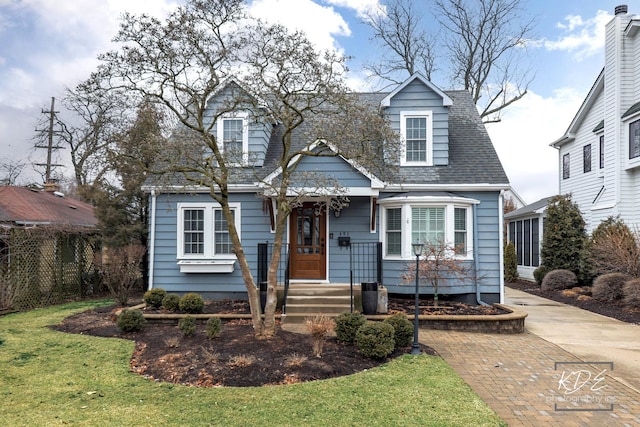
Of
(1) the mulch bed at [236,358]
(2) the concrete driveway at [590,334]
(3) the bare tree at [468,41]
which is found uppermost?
(3) the bare tree at [468,41]

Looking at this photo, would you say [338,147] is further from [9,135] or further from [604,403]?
[9,135]

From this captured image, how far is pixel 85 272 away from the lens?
13.5 m

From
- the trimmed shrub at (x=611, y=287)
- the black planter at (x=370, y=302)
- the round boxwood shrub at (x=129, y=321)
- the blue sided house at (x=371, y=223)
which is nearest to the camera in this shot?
the round boxwood shrub at (x=129, y=321)

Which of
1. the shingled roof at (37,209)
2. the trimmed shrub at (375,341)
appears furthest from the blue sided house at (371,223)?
the shingled roof at (37,209)

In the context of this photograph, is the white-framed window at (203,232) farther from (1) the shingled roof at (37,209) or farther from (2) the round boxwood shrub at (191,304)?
(1) the shingled roof at (37,209)

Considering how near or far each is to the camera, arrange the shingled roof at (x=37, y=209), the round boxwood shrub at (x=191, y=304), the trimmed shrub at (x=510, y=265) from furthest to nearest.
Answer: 1. the trimmed shrub at (x=510, y=265)
2. the shingled roof at (x=37, y=209)
3. the round boxwood shrub at (x=191, y=304)

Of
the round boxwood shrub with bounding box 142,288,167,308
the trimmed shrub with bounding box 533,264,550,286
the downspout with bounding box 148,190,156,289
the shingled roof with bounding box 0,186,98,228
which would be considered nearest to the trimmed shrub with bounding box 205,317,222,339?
the round boxwood shrub with bounding box 142,288,167,308

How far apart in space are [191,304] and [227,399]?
5037 mm

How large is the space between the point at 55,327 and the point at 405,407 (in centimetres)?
777

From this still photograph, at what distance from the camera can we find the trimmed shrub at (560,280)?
1502cm

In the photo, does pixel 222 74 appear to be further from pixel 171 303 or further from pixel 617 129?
pixel 617 129

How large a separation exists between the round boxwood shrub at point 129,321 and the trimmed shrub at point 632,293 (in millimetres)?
Answer: 12137

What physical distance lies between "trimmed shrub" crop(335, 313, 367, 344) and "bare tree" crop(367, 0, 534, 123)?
18272 mm

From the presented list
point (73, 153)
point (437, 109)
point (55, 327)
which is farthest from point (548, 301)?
point (73, 153)
